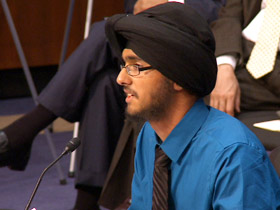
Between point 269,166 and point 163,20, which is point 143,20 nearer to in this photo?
point 163,20

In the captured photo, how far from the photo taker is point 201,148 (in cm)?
138

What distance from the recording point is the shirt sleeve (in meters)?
1.28

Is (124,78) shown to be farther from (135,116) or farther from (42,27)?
(42,27)

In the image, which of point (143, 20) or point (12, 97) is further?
point (12, 97)

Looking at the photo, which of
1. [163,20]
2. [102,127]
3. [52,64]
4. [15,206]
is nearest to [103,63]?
[102,127]

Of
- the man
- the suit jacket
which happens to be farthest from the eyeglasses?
the suit jacket

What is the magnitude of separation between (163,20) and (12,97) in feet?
11.6

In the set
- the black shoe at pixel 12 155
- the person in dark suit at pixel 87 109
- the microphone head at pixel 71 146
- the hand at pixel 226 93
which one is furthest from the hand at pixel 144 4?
the microphone head at pixel 71 146

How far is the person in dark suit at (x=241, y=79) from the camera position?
2139 mm

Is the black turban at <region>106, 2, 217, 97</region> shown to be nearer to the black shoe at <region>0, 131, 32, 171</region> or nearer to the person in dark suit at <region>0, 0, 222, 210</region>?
the person in dark suit at <region>0, 0, 222, 210</region>

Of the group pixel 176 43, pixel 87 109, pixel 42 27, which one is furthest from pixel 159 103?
pixel 42 27

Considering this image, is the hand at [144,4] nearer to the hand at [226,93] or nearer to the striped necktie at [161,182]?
the hand at [226,93]

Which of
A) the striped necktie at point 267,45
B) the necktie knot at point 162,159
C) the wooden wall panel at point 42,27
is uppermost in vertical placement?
the necktie knot at point 162,159

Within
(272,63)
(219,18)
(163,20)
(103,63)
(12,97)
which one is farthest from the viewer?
(12,97)
